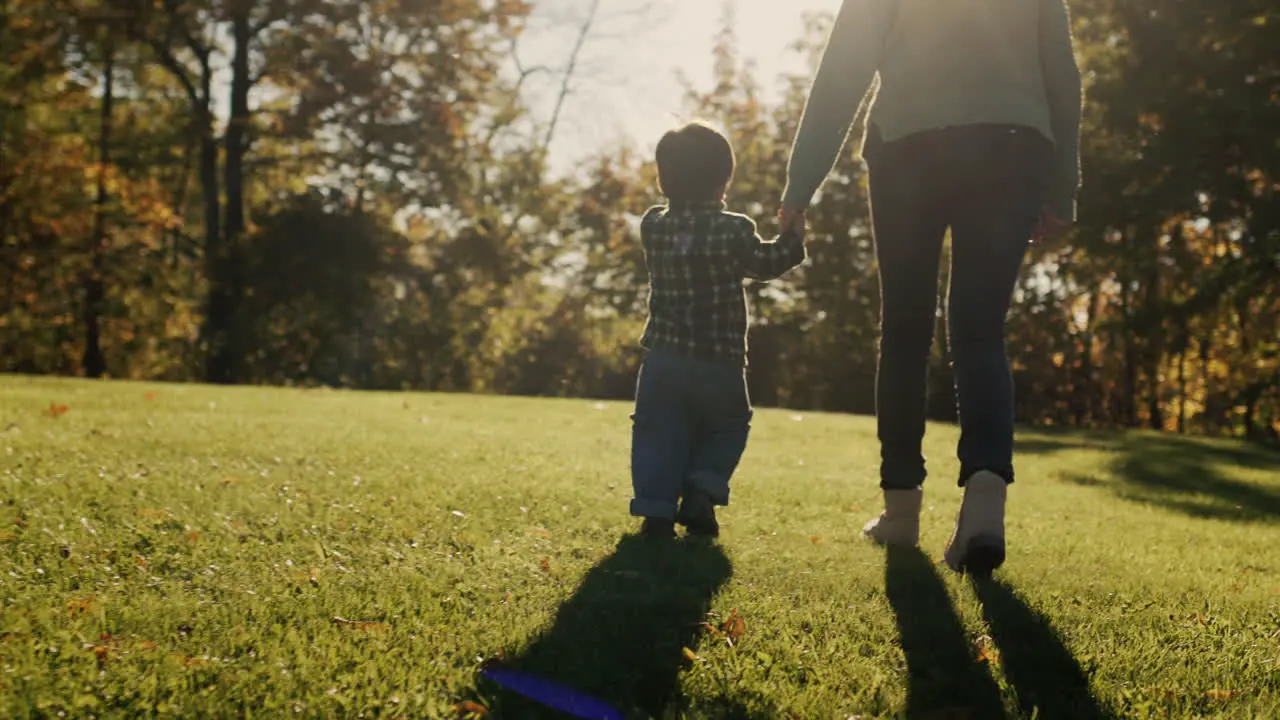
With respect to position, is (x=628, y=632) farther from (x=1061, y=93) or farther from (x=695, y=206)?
(x=1061, y=93)

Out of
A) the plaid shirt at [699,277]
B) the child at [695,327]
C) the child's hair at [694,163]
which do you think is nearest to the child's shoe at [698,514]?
the child at [695,327]

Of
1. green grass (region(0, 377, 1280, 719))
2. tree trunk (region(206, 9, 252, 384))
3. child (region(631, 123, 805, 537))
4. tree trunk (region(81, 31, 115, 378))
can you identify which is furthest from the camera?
tree trunk (region(206, 9, 252, 384))

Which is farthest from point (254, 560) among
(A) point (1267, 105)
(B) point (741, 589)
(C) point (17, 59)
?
(C) point (17, 59)

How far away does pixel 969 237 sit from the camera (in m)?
2.97

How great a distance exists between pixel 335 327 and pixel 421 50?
508 cm

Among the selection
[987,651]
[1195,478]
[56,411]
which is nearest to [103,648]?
[987,651]

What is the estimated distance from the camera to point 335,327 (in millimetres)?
17266

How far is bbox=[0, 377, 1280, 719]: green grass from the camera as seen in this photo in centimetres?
187

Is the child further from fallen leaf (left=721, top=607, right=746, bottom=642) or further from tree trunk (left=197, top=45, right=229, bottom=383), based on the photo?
tree trunk (left=197, top=45, right=229, bottom=383)

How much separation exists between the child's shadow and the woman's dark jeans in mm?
807

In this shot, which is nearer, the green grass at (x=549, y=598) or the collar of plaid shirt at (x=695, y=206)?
the green grass at (x=549, y=598)

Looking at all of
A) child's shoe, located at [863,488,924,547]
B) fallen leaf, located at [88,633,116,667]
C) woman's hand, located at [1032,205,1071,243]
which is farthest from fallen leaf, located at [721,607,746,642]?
woman's hand, located at [1032,205,1071,243]

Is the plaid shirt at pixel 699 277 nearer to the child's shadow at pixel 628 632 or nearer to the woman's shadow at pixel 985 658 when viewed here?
the child's shadow at pixel 628 632

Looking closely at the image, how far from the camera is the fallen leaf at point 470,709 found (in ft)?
5.72
